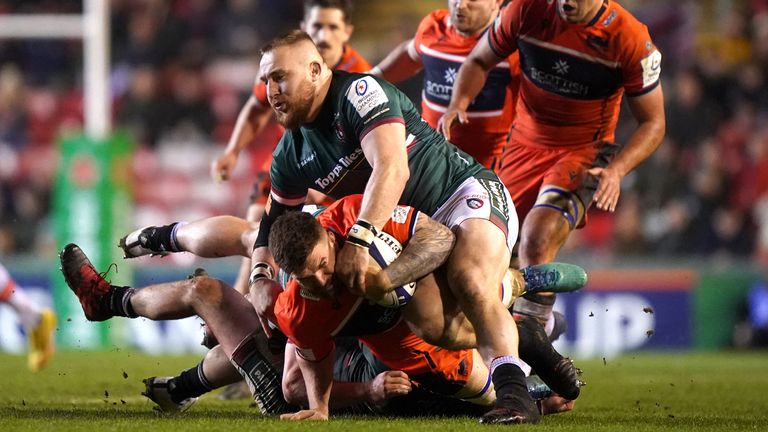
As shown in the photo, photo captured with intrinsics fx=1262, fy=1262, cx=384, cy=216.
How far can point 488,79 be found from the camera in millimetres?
8320

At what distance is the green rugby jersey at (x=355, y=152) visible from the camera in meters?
5.95

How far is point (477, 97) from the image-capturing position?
8320 millimetres

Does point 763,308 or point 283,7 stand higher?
point 283,7

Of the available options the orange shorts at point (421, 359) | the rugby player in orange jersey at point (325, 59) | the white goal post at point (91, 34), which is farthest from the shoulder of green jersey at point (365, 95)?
the white goal post at point (91, 34)

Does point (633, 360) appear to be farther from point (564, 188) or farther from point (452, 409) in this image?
point (452, 409)

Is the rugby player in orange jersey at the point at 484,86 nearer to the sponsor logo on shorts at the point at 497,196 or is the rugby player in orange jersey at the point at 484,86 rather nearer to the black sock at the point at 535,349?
the sponsor logo on shorts at the point at 497,196

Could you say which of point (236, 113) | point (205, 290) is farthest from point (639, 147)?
point (236, 113)

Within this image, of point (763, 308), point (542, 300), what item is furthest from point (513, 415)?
point (763, 308)

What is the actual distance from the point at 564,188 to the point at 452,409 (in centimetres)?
184

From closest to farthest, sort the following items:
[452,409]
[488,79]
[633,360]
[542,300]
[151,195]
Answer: [452,409] → [542,300] → [488,79] → [633,360] → [151,195]

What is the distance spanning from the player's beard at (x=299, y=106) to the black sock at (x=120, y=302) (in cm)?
126

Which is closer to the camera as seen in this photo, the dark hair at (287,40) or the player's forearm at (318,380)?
the player's forearm at (318,380)

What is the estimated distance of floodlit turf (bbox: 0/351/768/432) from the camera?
574cm

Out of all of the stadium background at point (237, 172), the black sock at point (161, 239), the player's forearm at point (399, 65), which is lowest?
the stadium background at point (237, 172)
